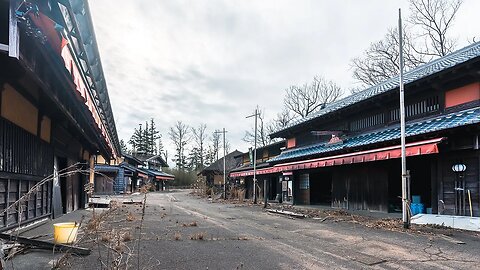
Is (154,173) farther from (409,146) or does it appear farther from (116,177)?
(409,146)

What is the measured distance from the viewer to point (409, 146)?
491 inches

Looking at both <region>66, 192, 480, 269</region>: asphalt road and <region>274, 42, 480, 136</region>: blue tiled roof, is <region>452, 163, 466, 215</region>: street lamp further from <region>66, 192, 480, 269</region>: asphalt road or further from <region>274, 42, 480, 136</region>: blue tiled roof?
<region>274, 42, 480, 136</region>: blue tiled roof

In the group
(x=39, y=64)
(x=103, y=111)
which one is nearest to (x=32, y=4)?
(x=39, y=64)

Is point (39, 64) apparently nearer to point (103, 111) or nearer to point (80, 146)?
point (103, 111)

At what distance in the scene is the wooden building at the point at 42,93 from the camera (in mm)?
4602

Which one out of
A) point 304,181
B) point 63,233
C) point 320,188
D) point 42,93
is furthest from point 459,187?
point 320,188

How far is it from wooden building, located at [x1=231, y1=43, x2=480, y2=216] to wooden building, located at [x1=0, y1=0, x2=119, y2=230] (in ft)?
32.7

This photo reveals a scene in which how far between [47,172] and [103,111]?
8.20ft

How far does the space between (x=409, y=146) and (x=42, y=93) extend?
1083 centimetres

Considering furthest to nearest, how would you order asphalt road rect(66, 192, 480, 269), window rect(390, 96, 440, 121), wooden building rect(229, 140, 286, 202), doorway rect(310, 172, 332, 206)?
wooden building rect(229, 140, 286, 202) < doorway rect(310, 172, 332, 206) < window rect(390, 96, 440, 121) < asphalt road rect(66, 192, 480, 269)

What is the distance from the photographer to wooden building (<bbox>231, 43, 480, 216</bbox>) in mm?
11742

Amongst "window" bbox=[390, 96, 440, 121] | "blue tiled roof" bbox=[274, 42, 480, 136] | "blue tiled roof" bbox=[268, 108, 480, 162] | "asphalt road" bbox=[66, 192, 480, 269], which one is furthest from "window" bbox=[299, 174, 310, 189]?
"asphalt road" bbox=[66, 192, 480, 269]

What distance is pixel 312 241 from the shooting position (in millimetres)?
9227

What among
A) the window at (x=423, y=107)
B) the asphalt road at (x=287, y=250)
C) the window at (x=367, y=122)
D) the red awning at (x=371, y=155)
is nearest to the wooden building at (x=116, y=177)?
the red awning at (x=371, y=155)
